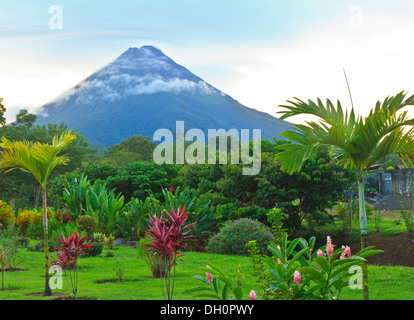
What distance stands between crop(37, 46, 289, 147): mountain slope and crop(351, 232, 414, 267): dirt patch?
12369 cm

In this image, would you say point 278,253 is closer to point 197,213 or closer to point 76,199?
point 197,213

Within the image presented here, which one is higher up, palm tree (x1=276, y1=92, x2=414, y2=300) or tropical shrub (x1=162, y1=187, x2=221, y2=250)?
palm tree (x1=276, y1=92, x2=414, y2=300)

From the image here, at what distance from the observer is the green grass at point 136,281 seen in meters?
7.13

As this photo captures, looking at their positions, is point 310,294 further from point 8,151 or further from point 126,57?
point 126,57

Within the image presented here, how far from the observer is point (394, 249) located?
12.3 m

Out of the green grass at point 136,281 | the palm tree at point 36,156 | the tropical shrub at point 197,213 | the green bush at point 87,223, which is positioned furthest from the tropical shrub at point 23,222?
the palm tree at point 36,156

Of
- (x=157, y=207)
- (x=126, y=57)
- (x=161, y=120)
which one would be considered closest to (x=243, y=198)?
(x=157, y=207)

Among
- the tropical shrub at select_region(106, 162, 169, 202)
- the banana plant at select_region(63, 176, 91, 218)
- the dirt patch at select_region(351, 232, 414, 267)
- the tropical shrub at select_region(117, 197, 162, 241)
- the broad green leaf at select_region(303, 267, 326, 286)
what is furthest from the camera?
the tropical shrub at select_region(106, 162, 169, 202)

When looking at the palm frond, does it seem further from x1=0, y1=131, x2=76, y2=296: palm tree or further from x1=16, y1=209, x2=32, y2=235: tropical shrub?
x1=16, y1=209, x2=32, y2=235: tropical shrub

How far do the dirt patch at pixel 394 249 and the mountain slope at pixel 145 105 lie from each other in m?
124

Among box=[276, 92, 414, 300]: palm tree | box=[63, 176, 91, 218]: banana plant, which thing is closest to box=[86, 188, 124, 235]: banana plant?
box=[63, 176, 91, 218]: banana plant

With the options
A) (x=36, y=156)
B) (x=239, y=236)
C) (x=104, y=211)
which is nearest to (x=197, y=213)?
(x=239, y=236)

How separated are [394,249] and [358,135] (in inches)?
309

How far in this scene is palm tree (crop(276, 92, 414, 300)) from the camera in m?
5.70
